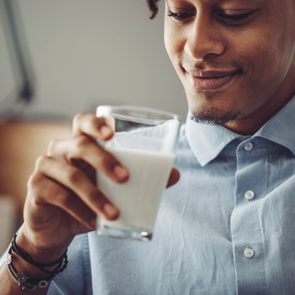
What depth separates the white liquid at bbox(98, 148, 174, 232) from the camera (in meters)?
0.78

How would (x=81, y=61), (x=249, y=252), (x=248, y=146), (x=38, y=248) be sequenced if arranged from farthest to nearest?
(x=81, y=61)
(x=248, y=146)
(x=249, y=252)
(x=38, y=248)

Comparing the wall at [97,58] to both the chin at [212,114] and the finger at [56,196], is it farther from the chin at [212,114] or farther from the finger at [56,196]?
the finger at [56,196]

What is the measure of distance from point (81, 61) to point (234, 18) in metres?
2.45

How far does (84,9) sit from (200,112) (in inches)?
98.1

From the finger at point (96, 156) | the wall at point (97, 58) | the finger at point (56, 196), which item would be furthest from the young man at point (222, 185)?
the wall at point (97, 58)

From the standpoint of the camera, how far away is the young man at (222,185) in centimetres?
108

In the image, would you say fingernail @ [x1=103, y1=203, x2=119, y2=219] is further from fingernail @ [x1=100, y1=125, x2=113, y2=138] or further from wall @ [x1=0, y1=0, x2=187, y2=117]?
wall @ [x1=0, y1=0, x2=187, y2=117]

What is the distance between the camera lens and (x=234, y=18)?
1.13 metres

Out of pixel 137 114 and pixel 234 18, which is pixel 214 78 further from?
pixel 137 114

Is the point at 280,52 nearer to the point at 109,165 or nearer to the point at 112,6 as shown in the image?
the point at 109,165

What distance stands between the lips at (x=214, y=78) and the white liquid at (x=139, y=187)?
15.6 inches

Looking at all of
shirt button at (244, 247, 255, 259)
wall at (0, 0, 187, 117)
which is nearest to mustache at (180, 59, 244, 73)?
shirt button at (244, 247, 255, 259)

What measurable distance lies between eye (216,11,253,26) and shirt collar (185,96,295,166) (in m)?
0.23

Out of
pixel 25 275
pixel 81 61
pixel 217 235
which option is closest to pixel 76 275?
pixel 25 275
